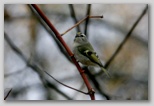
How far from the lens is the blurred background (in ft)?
7.38

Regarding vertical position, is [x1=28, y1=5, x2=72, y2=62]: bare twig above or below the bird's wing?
above

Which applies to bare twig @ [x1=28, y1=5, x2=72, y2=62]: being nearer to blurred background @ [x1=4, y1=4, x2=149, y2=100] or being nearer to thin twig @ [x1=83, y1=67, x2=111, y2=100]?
blurred background @ [x1=4, y1=4, x2=149, y2=100]

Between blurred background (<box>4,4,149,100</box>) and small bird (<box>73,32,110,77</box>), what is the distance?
0.04 meters

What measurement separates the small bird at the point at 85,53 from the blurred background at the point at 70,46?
4 cm

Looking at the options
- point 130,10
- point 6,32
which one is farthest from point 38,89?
point 130,10

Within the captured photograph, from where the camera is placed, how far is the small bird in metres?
2.20

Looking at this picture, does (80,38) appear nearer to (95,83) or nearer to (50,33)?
(50,33)

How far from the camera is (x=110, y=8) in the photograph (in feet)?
7.50

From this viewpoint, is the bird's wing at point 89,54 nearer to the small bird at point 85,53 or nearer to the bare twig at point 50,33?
the small bird at point 85,53

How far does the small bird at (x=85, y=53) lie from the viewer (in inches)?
86.5

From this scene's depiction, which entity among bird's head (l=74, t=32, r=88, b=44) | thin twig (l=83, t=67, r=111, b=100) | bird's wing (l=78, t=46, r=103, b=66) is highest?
bird's head (l=74, t=32, r=88, b=44)

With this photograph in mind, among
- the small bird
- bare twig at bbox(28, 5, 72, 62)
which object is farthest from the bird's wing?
bare twig at bbox(28, 5, 72, 62)

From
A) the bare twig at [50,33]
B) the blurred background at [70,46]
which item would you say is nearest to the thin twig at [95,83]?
the blurred background at [70,46]

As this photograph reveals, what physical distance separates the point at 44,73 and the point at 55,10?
464 mm
